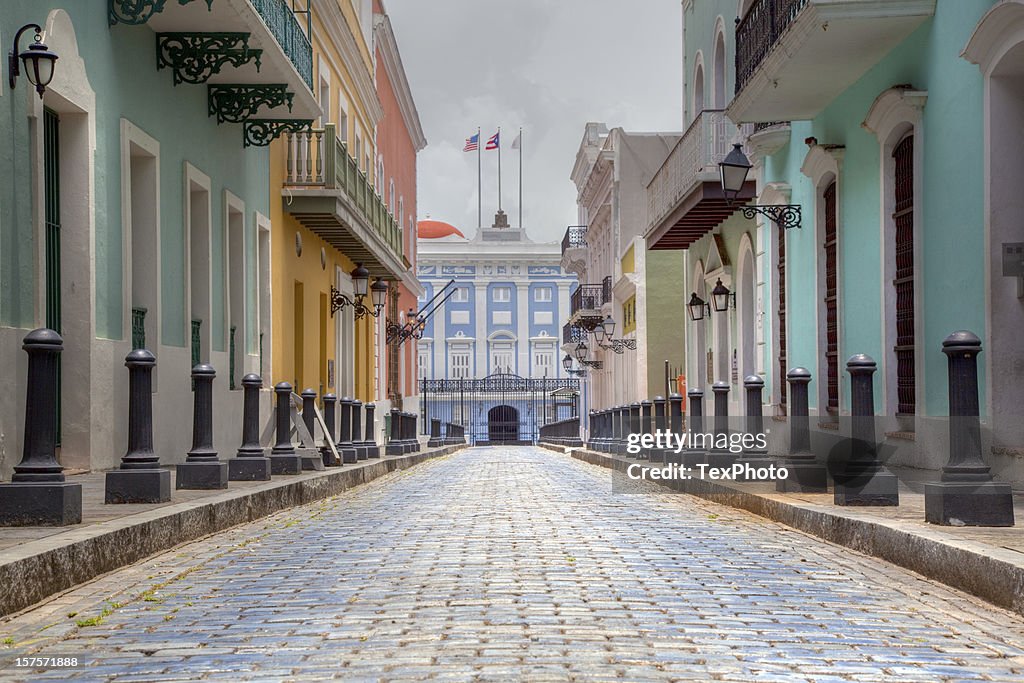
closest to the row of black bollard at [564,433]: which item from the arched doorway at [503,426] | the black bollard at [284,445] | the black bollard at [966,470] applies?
the arched doorway at [503,426]

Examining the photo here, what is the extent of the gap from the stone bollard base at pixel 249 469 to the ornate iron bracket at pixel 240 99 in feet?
18.7

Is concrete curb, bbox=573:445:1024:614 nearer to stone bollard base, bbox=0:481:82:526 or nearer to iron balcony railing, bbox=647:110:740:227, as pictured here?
stone bollard base, bbox=0:481:82:526

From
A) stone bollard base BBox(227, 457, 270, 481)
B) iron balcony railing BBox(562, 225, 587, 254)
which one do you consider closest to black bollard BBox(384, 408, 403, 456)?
stone bollard base BBox(227, 457, 270, 481)

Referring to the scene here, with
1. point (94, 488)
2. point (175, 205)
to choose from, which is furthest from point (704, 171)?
point (94, 488)

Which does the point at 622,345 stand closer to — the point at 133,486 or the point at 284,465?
the point at 284,465

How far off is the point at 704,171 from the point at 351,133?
10.1m

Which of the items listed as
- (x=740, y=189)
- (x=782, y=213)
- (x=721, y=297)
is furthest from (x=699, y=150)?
(x=740, y=189)

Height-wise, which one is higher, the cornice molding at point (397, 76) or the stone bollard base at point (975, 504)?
the cornice molding at point (397, 76)

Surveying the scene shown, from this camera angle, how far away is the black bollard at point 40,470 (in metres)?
6.61

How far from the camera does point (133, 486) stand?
8.13m

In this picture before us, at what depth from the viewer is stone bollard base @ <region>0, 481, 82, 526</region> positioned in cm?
→ 661

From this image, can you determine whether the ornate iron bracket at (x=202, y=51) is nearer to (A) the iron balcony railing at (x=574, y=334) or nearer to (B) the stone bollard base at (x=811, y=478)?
(B) the stone bollard base at (x=811, y=478)

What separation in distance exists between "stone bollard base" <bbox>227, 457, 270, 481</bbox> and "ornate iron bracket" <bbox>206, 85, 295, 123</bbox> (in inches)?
225

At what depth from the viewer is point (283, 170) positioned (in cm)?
1998
